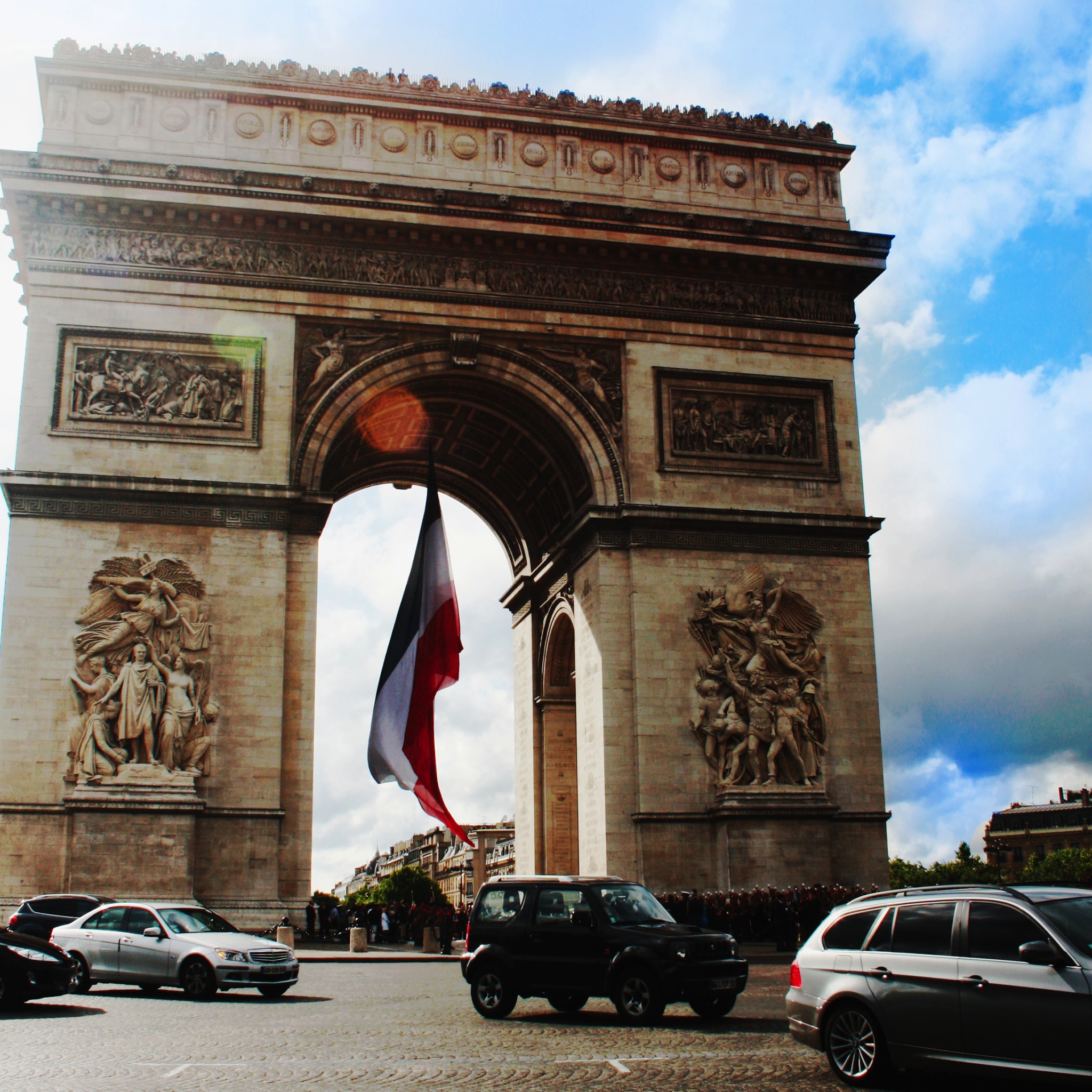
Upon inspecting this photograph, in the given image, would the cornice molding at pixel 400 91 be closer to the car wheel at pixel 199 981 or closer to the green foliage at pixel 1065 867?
the car wheel at pixel 199 981

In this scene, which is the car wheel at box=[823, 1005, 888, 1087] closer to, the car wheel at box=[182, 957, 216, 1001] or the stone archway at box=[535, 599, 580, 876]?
the car wheel at box=[182, 957, 216, 1001]

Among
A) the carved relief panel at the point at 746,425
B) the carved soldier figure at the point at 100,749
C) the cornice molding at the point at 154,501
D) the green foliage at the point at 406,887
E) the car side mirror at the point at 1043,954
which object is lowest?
the green foliage at the point at 406,887

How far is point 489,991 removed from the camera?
14898mm

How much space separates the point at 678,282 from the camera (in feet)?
103

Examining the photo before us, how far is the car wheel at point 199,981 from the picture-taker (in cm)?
1662

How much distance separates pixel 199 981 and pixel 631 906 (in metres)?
6.03

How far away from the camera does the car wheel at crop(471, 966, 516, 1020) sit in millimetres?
14750

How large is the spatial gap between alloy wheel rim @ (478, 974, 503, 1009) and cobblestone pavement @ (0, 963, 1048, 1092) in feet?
1.29

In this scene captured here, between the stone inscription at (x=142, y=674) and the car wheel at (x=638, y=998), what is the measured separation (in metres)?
14.1

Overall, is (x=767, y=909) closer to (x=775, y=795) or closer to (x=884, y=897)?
(x=775, y=795)

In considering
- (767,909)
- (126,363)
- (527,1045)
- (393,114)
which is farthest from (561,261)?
(527,1045)

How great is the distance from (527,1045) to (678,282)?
2264 cm

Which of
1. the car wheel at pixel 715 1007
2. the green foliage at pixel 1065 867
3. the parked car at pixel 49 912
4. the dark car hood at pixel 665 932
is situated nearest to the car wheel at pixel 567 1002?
the dark car hood at pixel 665 932

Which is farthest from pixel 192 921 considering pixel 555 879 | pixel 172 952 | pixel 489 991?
pixel 555 879
